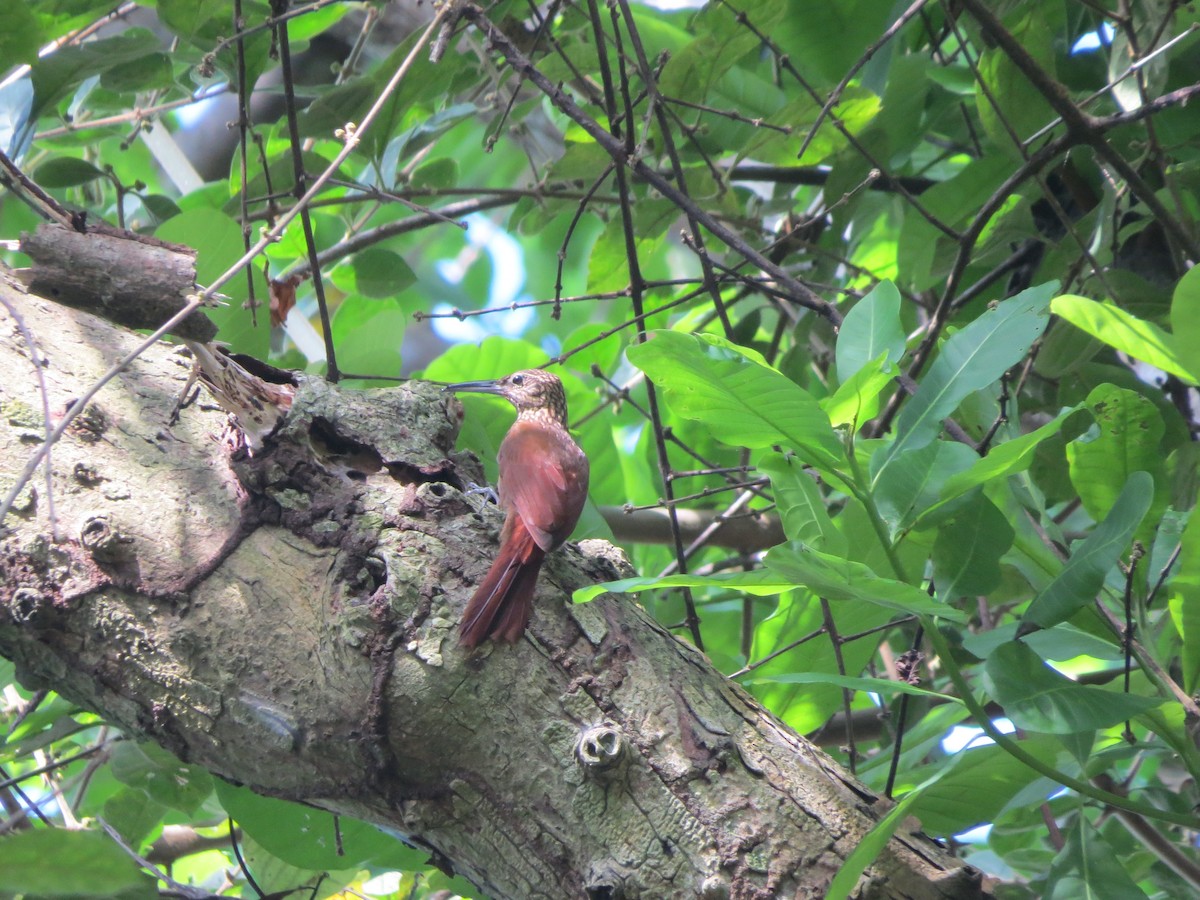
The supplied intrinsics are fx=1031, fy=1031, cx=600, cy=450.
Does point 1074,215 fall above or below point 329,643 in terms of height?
above

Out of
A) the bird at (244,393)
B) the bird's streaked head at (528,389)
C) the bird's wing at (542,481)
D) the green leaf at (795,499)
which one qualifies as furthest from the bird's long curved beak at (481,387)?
the green leaf at (795,499)

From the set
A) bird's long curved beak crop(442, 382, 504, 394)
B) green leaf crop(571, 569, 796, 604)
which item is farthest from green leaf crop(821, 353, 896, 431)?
bird's long curved beak crop(442, 382, 504, 394)

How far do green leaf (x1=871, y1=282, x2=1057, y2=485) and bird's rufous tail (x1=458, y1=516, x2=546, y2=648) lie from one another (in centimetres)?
57

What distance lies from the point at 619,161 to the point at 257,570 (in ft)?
3.89

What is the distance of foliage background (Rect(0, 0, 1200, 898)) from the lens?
154 centimetres

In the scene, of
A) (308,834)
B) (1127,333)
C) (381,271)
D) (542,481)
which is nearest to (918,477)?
(1127,333)

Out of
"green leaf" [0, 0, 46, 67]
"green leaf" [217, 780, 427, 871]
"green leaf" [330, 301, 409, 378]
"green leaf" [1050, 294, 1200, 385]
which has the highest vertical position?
"green leaf" [0, 0, 46, 67]

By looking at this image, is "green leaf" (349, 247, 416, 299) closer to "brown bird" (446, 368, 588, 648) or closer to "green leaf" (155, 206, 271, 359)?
"brown bird" (446, 368, 588, 648)

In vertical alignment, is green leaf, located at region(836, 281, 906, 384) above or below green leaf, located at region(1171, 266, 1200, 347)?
below

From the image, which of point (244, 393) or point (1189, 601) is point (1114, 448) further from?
point (244, 393)

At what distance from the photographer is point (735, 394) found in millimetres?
1467

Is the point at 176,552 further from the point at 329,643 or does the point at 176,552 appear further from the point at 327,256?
the point at 327,256

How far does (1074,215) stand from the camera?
9.83ft

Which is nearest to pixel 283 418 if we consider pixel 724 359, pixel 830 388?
pixel 724 359
